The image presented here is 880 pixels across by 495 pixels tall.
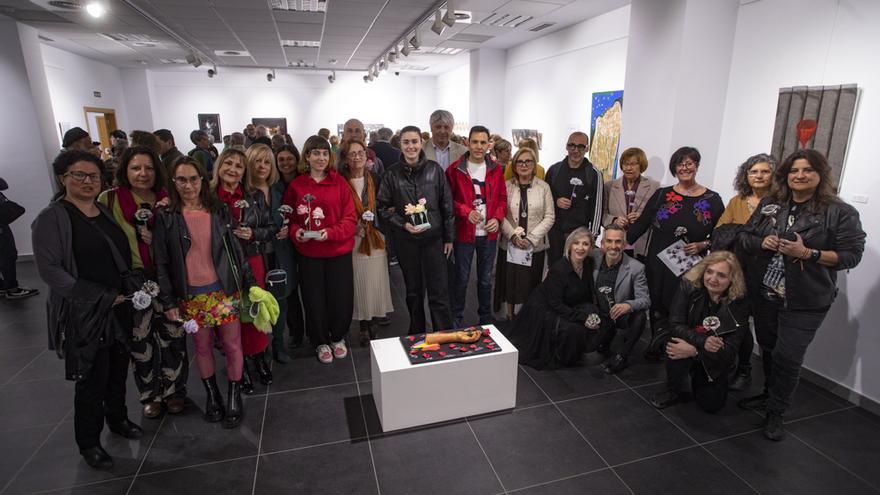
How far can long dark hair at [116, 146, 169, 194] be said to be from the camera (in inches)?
102

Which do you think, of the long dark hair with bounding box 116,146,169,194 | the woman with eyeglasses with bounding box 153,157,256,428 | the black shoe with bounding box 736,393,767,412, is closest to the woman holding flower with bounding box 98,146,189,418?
the long dark hair with bounding box 116,146,169,194

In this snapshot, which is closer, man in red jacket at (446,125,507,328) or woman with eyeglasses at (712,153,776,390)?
woman with eyeglasses at (712,153,776,390)

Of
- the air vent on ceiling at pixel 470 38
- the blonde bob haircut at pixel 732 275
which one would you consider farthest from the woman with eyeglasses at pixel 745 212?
the air vent on ceiling at pixel 470 38

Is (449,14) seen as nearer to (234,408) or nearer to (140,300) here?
(140,300)

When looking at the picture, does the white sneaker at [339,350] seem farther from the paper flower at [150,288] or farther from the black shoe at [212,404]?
the paper flower at [150,288]

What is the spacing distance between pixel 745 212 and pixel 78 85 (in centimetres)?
1221

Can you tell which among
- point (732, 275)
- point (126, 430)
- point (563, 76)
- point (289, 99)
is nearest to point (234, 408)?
point (126, 430)

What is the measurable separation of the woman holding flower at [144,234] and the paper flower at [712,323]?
3.39 m

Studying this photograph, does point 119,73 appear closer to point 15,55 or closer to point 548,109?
point 15,55

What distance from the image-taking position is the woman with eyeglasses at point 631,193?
4.04 m

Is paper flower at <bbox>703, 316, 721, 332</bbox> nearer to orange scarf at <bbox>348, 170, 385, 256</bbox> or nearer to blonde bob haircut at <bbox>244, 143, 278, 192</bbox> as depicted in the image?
orange scarf at <bbox>348, 170, 385, 256</bbox>

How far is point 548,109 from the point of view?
809 cm

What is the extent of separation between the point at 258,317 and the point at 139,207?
935 millimetres

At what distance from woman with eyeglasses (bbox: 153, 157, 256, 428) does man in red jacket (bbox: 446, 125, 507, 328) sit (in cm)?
173
